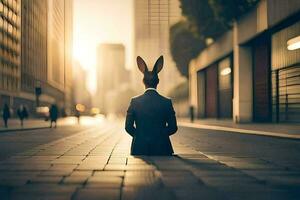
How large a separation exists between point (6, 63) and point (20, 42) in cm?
721

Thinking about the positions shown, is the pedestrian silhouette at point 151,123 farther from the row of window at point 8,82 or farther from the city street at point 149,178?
the row of window at point 8,82

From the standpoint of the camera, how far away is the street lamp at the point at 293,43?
2389 centimetres

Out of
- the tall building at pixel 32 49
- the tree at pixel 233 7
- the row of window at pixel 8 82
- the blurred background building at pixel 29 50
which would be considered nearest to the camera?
the tree at pixel 233 7

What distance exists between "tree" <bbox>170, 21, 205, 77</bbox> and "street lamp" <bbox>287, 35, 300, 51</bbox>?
33.3m

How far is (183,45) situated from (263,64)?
29211 millimetres

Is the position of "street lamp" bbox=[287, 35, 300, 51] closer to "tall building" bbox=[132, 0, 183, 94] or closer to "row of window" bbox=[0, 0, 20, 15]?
"row of window" bbox=[0, 0, 20, 15]

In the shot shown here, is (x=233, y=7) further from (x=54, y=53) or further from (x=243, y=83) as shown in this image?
(x=54, y=53)

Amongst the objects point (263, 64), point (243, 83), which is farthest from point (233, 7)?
point (243, 83)

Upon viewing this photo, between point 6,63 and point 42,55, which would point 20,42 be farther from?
point 42,55

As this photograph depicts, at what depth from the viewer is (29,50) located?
74938 millimetres

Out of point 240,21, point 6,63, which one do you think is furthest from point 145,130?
point 6,63

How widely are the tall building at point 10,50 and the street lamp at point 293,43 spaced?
4209 centimetres

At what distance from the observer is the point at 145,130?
29.3 ft

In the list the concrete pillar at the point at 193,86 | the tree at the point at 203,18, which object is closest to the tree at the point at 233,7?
the tree at the point at 203,18
